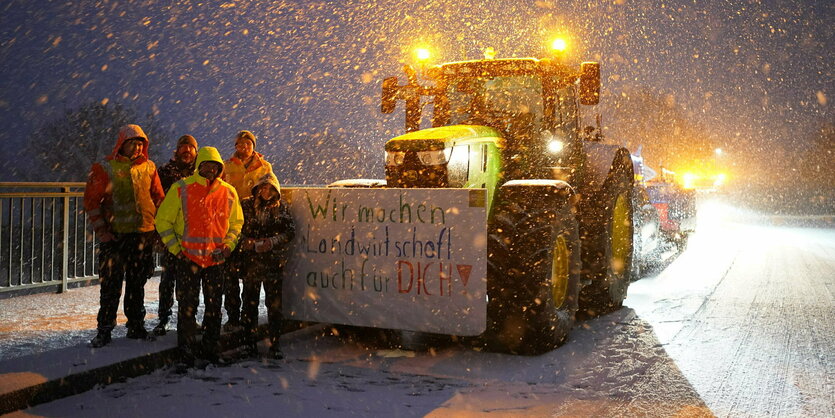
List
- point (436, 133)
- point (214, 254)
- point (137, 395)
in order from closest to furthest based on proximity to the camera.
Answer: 1. point (137, 395)
2. point (214, 254)
3. point (436, 133)

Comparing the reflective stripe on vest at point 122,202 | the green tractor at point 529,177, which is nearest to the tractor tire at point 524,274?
the green tractor at point 529,177

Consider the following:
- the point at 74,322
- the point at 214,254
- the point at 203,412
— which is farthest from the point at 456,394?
the point at 74,322

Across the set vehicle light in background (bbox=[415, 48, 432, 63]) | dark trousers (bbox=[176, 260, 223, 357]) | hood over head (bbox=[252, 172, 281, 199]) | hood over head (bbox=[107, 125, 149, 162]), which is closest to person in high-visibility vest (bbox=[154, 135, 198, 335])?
hood over head (bbox=[107, 125, 149, 162])

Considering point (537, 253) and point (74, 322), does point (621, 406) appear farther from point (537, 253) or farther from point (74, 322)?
point (74, 322)

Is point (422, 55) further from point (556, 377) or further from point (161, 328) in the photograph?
point (556, 377)

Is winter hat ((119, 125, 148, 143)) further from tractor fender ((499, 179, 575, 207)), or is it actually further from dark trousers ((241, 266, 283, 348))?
tractor fender ((499, 179, 575, 207))

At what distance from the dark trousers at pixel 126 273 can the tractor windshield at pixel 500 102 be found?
12.1 ft

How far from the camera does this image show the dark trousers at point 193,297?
651 cm

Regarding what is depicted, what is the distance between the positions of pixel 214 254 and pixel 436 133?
271cm

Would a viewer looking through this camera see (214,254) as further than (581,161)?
No

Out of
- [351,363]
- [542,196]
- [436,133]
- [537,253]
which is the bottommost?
[351,363]

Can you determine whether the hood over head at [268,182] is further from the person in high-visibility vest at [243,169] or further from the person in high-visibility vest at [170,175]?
Answer: the person in high-visibility vest at [170,175]

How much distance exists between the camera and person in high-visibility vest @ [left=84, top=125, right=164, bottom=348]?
22.7ft

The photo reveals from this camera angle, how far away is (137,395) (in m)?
5.77
